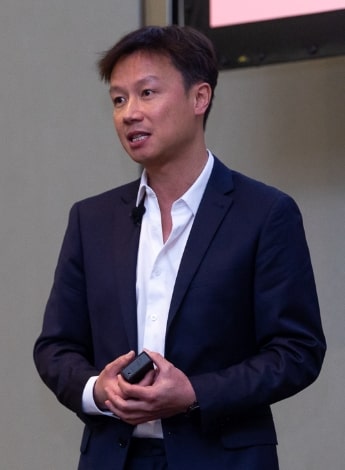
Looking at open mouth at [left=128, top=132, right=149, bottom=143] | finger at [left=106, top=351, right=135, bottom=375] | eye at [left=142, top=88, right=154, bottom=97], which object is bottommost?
finger at [left=106, top=351, right=135, bottom=375]

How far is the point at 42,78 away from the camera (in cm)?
352

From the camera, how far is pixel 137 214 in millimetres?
1946

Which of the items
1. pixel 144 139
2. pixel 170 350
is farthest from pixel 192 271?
pixel 144 139

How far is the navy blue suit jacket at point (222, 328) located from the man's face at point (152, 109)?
0.42 feet

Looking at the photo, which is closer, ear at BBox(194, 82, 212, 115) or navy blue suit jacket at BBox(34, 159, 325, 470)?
navy blue suit jacket at BBox(34, 159, 325, 470)

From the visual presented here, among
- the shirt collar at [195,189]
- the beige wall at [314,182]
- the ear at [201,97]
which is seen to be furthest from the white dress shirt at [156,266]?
the beige wall at [314,182]

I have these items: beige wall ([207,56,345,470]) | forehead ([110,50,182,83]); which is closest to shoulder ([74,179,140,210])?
forehead ([110,50,182,83])

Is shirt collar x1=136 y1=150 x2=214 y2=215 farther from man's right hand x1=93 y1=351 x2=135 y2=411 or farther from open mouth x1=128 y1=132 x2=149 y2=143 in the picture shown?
man's right hand x1=93 y1=351 x2=135 y2=411

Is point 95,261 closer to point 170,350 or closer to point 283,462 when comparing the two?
point 170,350

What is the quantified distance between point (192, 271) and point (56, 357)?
13.6 inches

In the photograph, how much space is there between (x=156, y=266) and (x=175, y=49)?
0.46 meters

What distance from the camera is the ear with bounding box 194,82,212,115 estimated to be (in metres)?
1.96

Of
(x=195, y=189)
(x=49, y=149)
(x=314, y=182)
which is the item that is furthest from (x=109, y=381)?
(x=49, y=149)

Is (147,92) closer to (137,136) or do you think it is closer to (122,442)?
(137,136)
